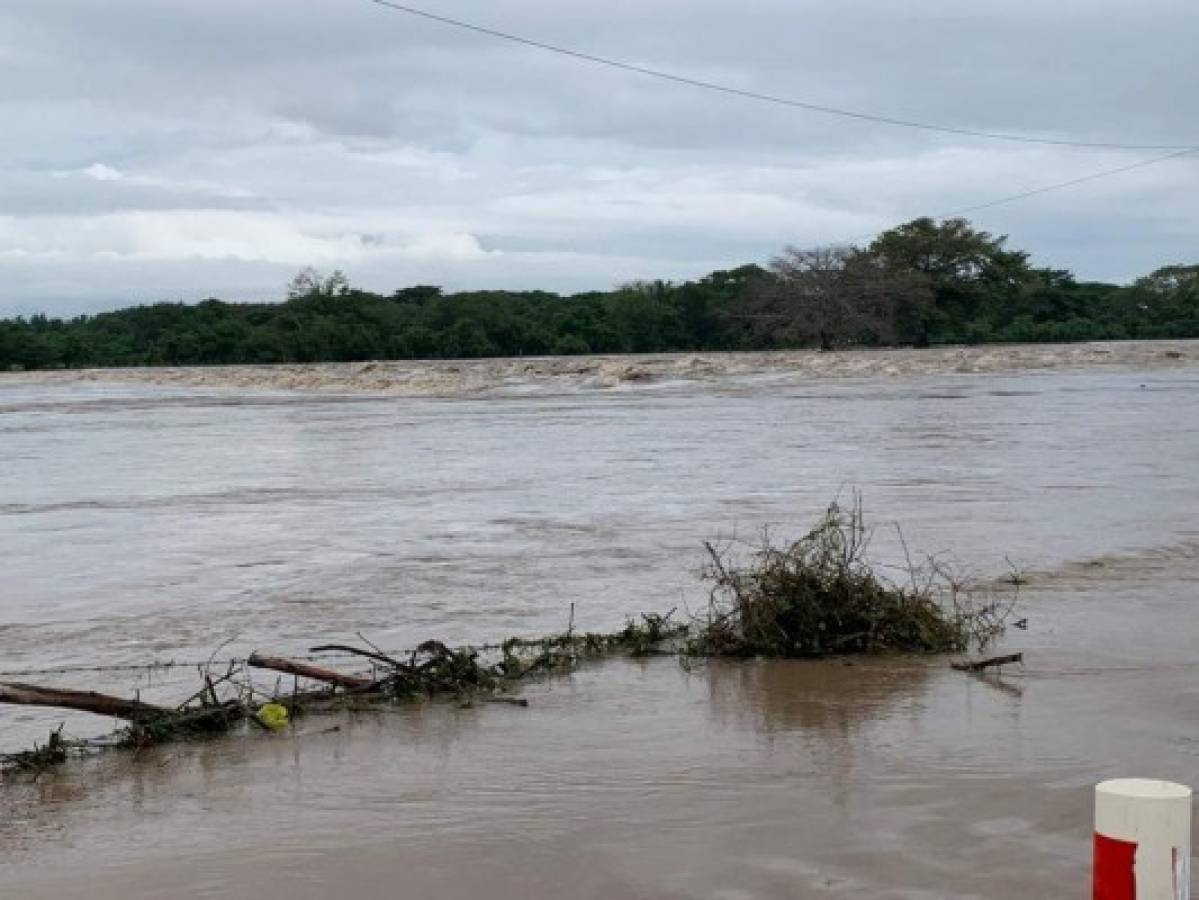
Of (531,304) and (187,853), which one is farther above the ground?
(531,304)

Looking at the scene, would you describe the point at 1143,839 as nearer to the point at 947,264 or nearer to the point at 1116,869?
the point at 1116,869

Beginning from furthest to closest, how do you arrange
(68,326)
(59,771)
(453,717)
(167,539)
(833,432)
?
(68,326) < (833,432) < (167,539) < (453,717) < (59,771)

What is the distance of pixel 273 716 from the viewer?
6844 mm

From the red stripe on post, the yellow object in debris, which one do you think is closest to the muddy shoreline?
the yellow object in debris

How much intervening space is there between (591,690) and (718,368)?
5021 cm

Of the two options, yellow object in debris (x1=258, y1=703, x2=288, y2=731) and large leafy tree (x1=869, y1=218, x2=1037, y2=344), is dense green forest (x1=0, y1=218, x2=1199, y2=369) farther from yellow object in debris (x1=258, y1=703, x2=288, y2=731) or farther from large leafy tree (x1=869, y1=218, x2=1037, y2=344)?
yellow object in debris (x1=258, y1=703, x2=288, y2=731)

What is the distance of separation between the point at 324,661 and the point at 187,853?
3306 millimetres

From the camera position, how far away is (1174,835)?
2.88 m

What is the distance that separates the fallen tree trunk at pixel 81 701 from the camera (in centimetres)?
621

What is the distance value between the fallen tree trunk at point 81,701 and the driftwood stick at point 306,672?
1.47 ft

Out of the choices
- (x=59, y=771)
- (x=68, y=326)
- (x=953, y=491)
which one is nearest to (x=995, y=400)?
(x=953, y=491)

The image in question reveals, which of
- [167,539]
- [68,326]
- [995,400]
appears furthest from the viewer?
[68,326]

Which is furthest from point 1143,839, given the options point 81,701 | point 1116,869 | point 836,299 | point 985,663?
point 836,299

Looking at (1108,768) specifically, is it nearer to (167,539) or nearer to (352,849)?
(352,849)
